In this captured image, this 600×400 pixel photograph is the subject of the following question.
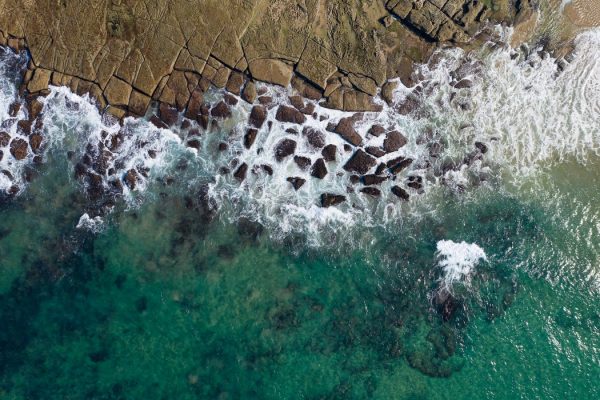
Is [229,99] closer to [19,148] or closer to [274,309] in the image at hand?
[274,309]

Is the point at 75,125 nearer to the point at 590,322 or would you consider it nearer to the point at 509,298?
the point at 509,298

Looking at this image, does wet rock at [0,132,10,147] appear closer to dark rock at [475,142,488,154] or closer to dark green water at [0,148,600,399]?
dark green water at [0,148,600,399]

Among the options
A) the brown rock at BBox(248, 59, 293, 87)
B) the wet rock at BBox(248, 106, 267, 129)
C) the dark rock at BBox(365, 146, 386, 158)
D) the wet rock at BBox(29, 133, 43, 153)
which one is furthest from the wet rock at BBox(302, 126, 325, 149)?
the wet rock at BBox(29, 133, 43, 153)

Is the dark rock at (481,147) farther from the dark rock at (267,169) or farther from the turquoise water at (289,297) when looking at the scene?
the dark rock at (267,169)

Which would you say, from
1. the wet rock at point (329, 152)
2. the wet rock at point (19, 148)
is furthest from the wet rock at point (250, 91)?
the wet rock at point (19, 148)

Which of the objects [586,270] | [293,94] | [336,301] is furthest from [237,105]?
[586,270]

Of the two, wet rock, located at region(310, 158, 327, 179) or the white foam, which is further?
the white foam
